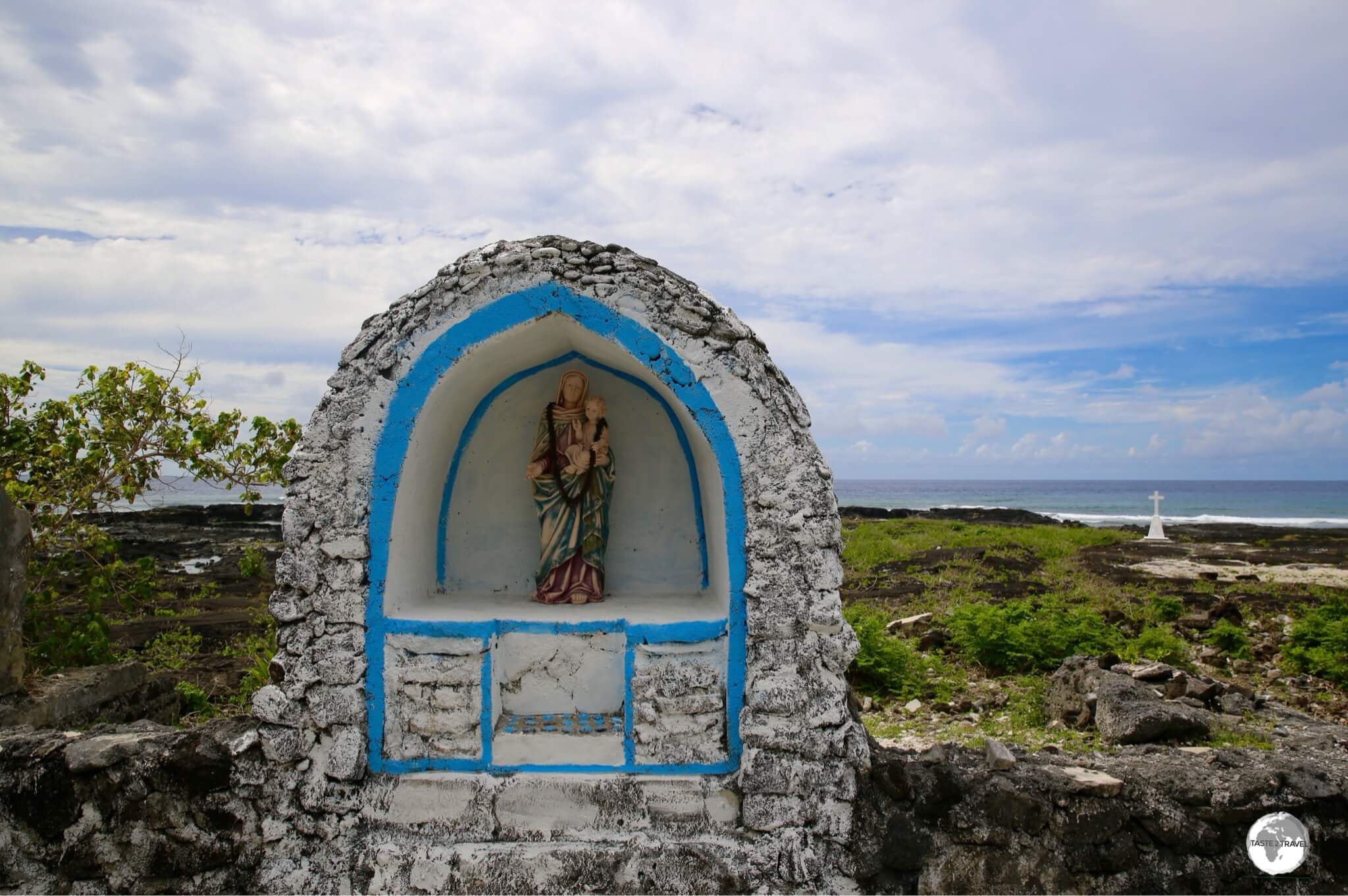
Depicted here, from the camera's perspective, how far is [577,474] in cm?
417

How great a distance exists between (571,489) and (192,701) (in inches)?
159

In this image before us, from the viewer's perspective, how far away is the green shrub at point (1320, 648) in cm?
647

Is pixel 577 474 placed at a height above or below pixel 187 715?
above

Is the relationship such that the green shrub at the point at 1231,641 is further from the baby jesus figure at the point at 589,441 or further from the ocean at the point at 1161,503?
the ocean at the point at 1161,503

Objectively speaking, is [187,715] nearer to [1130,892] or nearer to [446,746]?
[446,746]

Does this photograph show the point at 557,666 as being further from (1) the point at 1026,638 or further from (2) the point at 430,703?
(1) the point at 1026,638

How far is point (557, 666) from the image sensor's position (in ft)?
12.3

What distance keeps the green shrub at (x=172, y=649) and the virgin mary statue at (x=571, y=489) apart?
494 centimetres

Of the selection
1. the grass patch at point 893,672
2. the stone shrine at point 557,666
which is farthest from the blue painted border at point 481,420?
the grass patch at point 893,672

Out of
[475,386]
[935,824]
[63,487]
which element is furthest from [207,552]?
[935,824]

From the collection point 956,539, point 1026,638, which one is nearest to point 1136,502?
point 956,539

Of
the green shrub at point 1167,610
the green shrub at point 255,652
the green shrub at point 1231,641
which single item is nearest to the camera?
the green shrub at point 255,652

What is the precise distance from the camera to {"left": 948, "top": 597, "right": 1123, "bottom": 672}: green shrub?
689 cm

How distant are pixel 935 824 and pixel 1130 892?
2.72 ft
